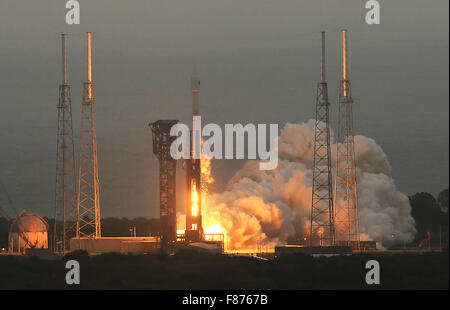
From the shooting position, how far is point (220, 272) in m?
83.4

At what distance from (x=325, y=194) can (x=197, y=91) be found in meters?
26.0

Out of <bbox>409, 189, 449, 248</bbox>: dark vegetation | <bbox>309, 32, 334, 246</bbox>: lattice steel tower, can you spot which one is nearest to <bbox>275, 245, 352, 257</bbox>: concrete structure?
<bbox>309, 32, 334, 246</bbox>: lattice steel tower

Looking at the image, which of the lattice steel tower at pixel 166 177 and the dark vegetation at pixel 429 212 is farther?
the dark vegetation at pixel 429 212

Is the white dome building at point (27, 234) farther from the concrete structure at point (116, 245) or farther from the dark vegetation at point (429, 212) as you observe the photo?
the dark vegetation at point (429, 212)

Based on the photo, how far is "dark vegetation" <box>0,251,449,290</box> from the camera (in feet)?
253

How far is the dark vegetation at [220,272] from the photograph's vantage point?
77.2 m

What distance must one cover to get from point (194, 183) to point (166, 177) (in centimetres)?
460

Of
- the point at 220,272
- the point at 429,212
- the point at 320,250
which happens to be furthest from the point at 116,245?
the point at 429,212

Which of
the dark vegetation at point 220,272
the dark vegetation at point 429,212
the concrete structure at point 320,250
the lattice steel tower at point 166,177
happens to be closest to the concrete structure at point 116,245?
the lattice steel tower at point 166,177

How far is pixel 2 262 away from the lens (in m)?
92.6

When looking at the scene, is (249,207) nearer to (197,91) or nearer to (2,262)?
(197,91)

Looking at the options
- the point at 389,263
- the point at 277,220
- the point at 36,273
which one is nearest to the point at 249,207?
the point at 277,220

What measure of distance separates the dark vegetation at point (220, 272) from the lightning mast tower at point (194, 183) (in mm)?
14180

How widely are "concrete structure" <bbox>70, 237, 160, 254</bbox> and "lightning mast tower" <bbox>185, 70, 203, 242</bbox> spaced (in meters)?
4.90
